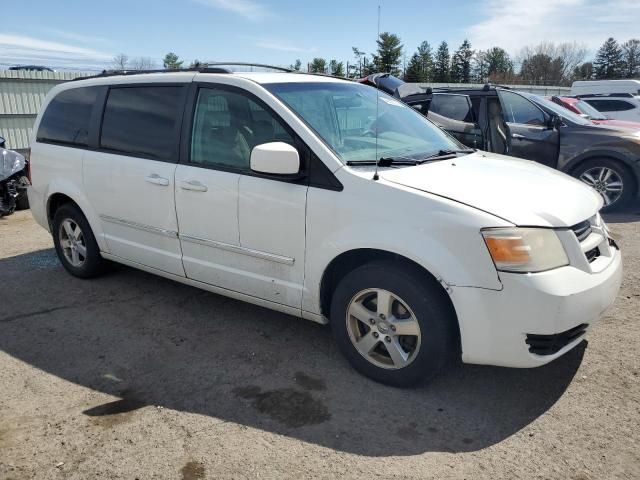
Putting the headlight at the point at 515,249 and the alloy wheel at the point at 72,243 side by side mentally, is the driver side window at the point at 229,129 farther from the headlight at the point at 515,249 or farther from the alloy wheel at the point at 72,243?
the alloy wheel at the point at 72,243

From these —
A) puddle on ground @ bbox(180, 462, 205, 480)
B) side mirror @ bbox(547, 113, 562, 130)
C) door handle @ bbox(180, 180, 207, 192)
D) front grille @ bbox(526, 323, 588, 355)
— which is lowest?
puddle on ground @ bbox(180, 462, 205, 480)

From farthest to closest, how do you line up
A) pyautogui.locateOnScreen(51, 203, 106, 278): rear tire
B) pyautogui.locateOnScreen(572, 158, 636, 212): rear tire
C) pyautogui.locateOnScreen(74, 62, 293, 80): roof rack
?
pyautogui.locateOnScreen(572, 158, 636, 212): rear tire → pyautogui.locateOnScreen(51, 203, 106, 278): rear tire → pyautogui.locateOnScreen(74, 62, 293, 80): roof rack

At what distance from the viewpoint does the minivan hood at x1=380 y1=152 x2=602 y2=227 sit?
111 inches

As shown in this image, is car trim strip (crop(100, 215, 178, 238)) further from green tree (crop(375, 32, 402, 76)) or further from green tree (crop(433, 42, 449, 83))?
green tree (crop(433, 42, 449, 83))

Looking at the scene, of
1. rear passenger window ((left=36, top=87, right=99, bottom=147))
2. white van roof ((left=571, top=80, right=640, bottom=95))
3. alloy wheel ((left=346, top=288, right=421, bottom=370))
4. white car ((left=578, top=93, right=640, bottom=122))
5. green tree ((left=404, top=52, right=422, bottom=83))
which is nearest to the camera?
alloy wheel ((left=346, top=288, right=421, bottom=370))

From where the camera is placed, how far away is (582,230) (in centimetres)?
298

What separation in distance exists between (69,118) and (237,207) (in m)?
2.39

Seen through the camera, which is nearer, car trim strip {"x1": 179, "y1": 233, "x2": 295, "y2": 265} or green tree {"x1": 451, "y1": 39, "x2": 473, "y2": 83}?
car trim strip {"x1": 179, "y1": 233, "x2": 295, "y2": 265}

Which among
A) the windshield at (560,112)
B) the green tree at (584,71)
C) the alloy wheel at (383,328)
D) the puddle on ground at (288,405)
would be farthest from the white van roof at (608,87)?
the green tree at (584,71)

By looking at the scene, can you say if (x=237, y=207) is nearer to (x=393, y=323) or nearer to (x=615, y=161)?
(x=393, y=323)

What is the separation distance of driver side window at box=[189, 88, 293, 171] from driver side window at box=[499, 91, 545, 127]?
5708mm

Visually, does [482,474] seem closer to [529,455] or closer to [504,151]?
[529,455]

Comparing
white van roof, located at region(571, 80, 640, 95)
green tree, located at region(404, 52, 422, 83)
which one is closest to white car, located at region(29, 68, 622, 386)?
white van roof, located at region(571, 80, 640, 95)

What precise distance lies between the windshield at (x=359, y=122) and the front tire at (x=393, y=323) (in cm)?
78
